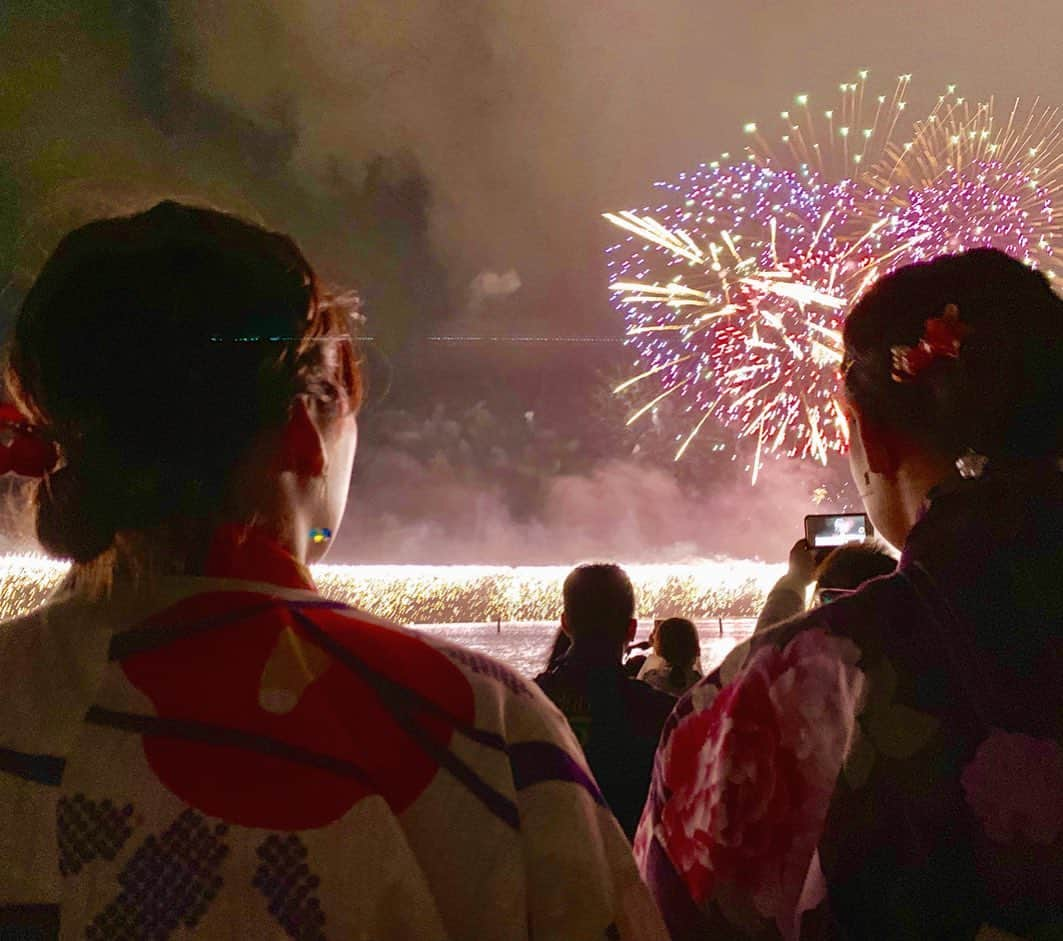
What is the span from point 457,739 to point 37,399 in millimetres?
539

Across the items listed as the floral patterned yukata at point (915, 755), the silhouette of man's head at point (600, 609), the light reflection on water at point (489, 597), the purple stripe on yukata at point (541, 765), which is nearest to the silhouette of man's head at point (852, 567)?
the silhouette of man's head at point (600, 609)

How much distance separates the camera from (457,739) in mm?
832

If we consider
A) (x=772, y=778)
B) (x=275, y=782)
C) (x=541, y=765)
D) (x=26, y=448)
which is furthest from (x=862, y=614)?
(x=26, y=448)

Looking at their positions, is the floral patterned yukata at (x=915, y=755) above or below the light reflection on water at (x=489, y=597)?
below

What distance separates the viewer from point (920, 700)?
3.34 feet

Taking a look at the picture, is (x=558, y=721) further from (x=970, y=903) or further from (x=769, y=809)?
(x=970, y=903)

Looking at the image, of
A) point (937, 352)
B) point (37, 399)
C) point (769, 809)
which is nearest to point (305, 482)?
point (37, 399)

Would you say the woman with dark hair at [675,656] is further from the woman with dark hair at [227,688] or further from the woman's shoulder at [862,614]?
the woman with dark hair at [227,688]

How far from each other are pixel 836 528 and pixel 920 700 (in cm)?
154

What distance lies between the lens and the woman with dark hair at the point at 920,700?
0.99 metres

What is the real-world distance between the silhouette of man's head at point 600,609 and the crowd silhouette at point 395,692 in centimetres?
81

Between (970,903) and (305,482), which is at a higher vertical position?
(305,482)

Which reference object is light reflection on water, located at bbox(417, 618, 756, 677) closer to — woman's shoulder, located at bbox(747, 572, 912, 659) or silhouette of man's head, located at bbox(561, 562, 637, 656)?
silhouette of man's head, located at bbox(561, 562, 637, 656)

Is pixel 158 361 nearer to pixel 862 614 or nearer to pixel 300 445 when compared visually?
pixel 300 445
